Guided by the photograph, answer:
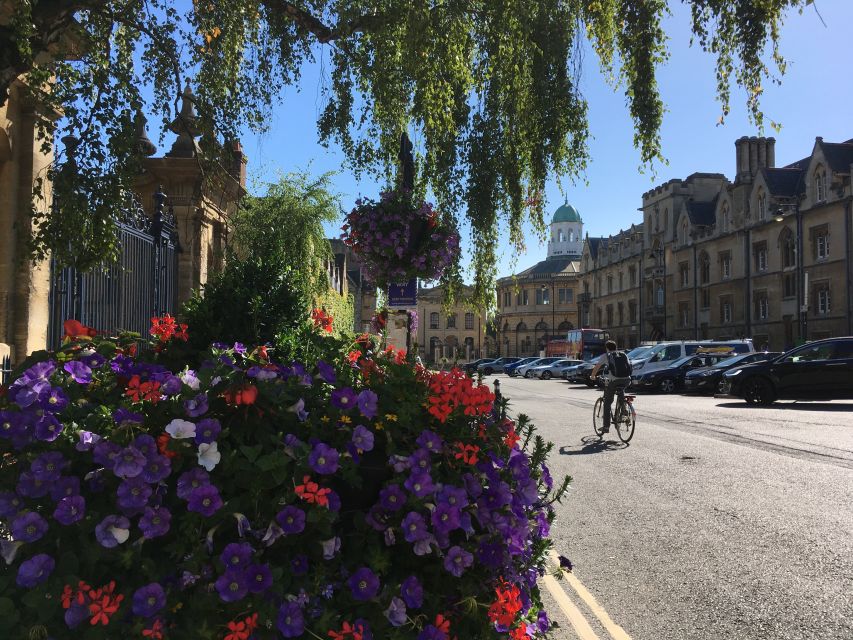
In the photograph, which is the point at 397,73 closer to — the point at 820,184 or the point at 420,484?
the point at 420,484

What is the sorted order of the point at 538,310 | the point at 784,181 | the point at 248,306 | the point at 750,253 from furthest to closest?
1. the point at 538,310
2. the point at 750,253
3. the point at 784,181
4. the point at 248,306

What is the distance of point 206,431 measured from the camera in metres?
2.46

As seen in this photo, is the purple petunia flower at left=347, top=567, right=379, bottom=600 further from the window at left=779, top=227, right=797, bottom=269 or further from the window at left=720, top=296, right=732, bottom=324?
the window at left=720, top=296, right=732, bottom=324

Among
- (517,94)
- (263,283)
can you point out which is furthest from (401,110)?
(263,283)

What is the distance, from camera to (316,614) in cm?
236

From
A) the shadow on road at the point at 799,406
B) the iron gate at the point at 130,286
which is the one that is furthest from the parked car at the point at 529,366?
the iron gate at the point at 130,286

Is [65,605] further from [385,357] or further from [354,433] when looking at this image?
[385,357]

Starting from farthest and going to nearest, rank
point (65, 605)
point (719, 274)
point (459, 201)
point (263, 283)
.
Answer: point (719, 274)
point (459, 201)
point (263, 283)
point (65, 605)

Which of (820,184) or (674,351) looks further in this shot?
(820,184)

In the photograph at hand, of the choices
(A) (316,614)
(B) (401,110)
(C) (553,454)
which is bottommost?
(C) (553,454)

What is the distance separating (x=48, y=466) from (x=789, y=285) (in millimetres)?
52780

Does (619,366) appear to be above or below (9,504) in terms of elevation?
above

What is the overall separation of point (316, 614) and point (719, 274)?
60757 millimetres

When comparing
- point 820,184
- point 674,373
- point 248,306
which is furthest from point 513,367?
point 248,306
